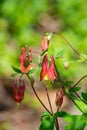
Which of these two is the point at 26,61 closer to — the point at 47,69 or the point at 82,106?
the point at 47,69

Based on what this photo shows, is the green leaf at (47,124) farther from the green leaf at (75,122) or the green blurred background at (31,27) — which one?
the green blurred background at (31,27)

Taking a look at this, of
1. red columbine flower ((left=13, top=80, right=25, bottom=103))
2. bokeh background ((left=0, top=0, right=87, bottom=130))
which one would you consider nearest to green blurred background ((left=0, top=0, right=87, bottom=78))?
bokeh background ((left=0, top=0, right=87, bottom=130))

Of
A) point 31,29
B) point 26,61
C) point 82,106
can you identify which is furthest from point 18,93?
point 31,29

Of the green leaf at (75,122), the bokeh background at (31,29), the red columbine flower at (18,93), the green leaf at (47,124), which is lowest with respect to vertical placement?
the green leaf at (75,122)

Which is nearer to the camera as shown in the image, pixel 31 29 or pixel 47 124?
pixel 47 124

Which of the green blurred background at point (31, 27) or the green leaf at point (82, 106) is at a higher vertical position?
the green blurred background at point (31, 27)

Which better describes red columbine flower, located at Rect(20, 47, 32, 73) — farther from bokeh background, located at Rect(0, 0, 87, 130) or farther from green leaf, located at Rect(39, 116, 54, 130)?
bokeh background, located at Rect(0, 0, 87, 130)

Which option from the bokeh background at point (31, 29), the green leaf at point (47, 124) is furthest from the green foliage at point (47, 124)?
the bokeh background at point (31, 29)

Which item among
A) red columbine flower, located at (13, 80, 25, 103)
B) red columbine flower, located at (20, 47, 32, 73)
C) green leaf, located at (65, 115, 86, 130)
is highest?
red columbine flower, located at (20, 47, 32, 73)

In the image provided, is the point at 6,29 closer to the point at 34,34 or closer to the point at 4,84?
the point at 34,34
